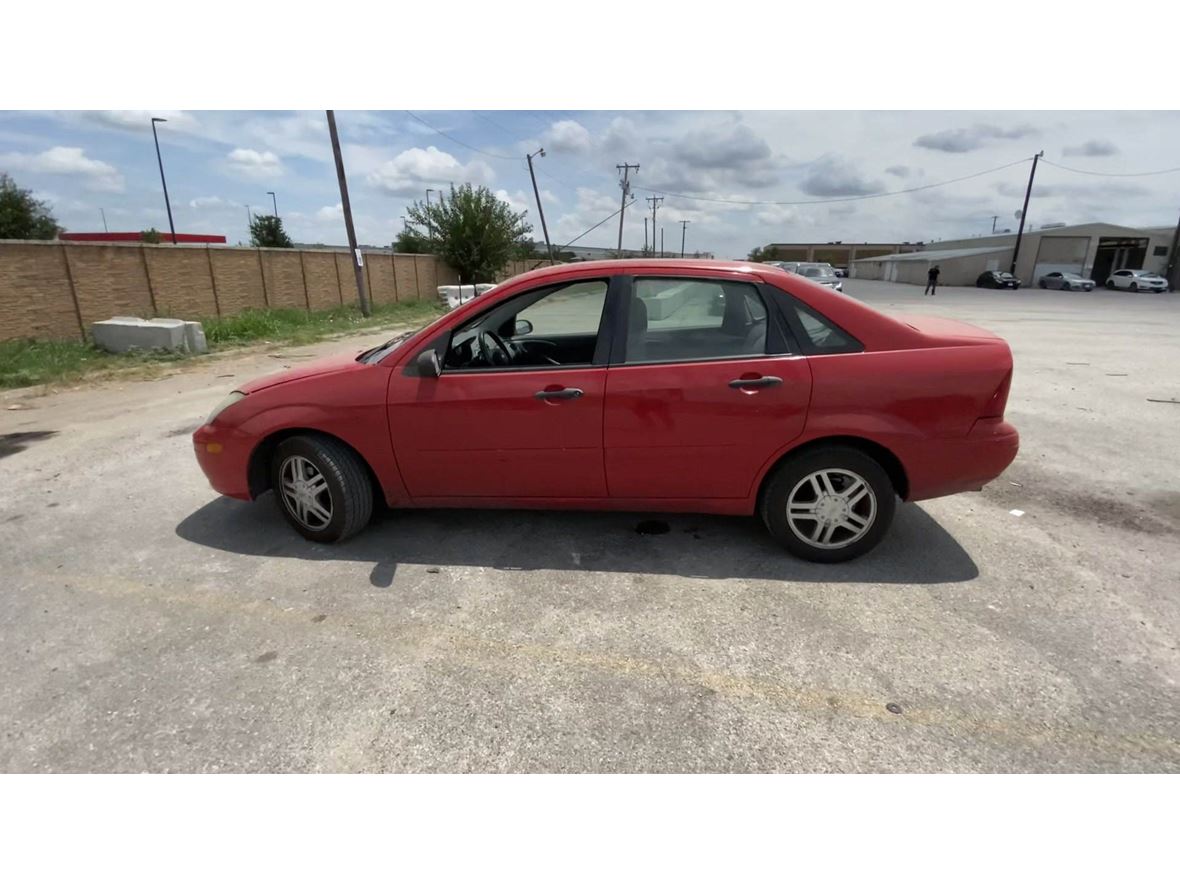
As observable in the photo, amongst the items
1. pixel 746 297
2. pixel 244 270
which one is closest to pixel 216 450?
pixel 746 297

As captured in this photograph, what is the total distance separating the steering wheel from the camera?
3436 millimetres

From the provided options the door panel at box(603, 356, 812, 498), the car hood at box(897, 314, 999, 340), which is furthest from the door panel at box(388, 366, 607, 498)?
the car hood at box(897, 314, 999, 340)

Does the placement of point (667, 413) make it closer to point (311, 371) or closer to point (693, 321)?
point (693, 321)

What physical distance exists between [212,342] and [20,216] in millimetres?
34592

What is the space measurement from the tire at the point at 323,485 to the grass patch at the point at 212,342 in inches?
337

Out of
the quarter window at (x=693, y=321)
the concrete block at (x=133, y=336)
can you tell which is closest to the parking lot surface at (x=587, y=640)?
the quarter window at (x=693, y=321)

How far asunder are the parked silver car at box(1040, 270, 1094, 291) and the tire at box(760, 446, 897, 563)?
49.7 meters

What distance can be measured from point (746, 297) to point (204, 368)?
35.3 ft

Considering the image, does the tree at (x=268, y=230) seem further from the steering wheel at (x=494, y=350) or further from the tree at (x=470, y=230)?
the steering wheel at (x=494, y=350)

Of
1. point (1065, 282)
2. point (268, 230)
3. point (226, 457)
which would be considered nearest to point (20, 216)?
point (268, 230)

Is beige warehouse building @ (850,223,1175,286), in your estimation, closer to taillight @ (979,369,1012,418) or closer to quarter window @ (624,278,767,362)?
taillight @ (979,369,1012,418)

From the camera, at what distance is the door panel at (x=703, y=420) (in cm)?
297

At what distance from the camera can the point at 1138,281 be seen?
3900cm

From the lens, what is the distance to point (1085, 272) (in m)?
46.9
